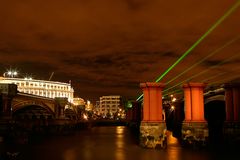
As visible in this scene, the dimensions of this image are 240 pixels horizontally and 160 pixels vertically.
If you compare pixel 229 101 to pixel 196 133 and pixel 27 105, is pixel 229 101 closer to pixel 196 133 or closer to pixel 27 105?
pixel 196 133

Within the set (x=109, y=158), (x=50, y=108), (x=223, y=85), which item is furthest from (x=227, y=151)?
(x=50, y=108)

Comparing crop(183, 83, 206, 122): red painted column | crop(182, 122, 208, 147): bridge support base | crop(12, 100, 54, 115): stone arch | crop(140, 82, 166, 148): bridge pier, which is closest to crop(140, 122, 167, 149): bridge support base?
crop(140, 82, 166, 148): bridge pier

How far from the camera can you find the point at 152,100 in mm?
38969

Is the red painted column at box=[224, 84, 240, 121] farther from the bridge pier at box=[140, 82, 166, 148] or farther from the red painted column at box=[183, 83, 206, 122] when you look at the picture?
the bridge pier at box=[140, 82, 166, 148]

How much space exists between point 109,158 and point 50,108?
56.7 m

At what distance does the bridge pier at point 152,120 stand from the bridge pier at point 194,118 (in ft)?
12.7

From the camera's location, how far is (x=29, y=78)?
177 m

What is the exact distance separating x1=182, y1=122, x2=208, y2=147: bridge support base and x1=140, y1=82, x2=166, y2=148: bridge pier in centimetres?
374

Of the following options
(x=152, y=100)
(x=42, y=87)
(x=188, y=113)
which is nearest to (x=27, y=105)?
(x=152, y=100)

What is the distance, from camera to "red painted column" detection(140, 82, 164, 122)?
3859 centimetres

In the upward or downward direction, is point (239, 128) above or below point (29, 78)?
below

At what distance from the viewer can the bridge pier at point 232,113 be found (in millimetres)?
46000

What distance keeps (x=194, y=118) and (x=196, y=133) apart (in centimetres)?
179

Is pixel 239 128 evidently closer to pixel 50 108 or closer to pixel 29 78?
pixel 50 108
